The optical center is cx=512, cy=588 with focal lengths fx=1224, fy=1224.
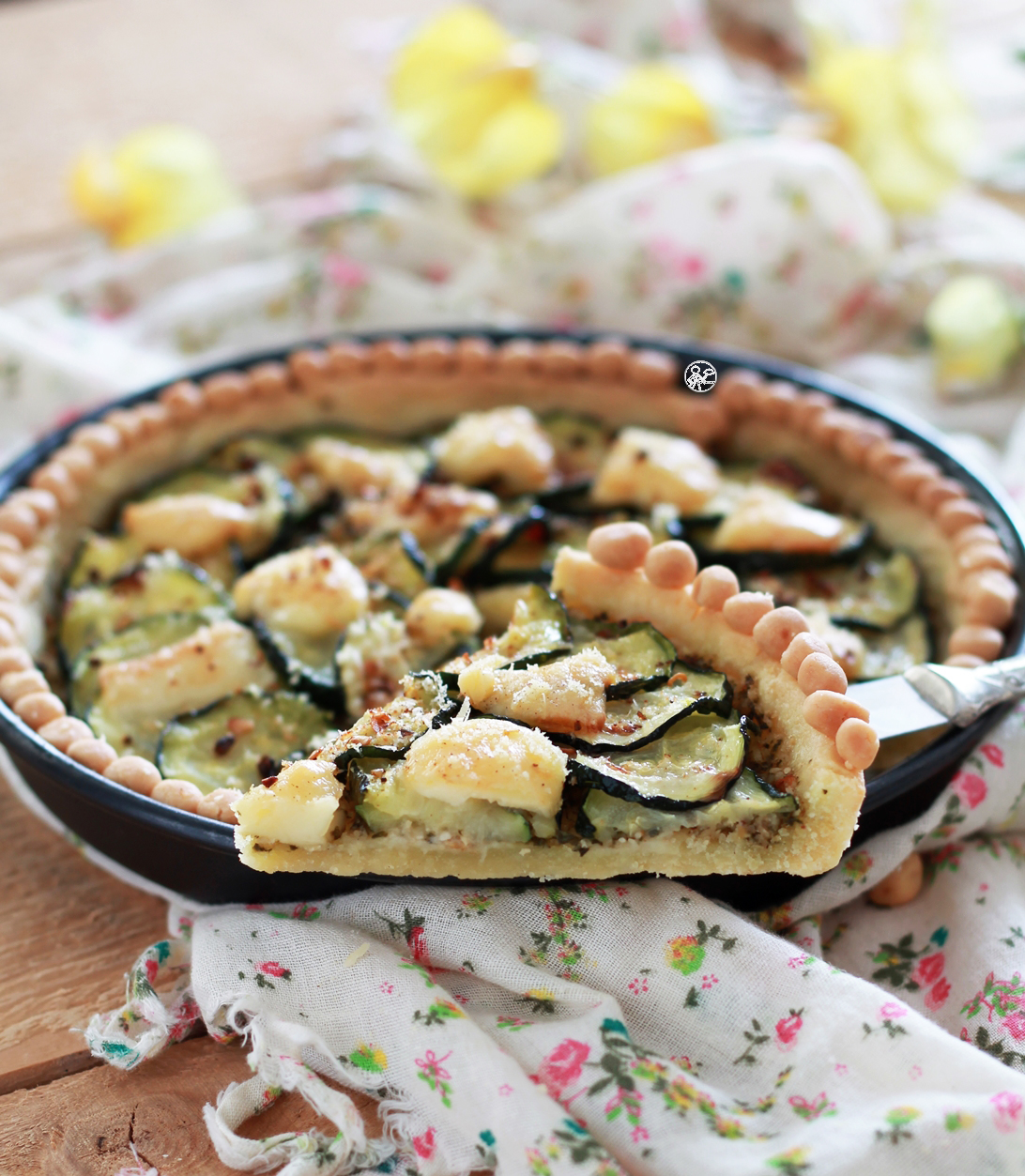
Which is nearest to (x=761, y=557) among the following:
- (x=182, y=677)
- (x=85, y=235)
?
(x=182, y=677)

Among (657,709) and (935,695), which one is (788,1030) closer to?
(657,709)

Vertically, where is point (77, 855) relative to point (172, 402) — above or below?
below

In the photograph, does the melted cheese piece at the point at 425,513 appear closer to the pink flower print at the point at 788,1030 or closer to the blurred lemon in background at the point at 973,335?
the pink flower print at the point at 788,1030

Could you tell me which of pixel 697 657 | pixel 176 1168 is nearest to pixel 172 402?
pixel 697 657

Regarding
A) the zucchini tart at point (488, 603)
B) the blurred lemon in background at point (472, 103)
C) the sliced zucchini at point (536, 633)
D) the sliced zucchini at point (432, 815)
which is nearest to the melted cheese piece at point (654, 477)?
the zucchini tart at point (488, 603)

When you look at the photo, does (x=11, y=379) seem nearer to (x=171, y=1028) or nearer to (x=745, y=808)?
(x=171, y=1028)

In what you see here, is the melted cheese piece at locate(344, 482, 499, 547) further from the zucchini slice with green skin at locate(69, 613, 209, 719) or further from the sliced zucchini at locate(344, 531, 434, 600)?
the zucchini slice with green skin at locate(69, 613, 209, 719)
